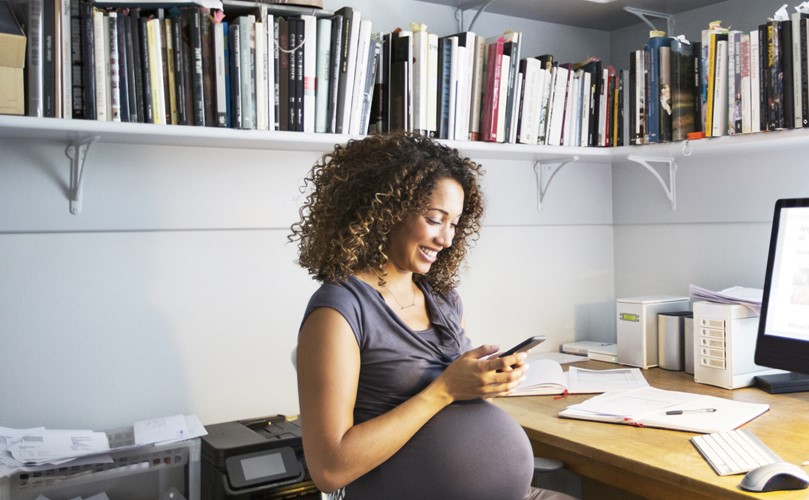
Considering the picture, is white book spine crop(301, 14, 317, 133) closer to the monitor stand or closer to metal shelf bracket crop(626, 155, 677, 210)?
metal shelf bracket crop(626, 155, 677, 210)

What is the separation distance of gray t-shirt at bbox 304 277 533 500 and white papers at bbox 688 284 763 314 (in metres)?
0.95

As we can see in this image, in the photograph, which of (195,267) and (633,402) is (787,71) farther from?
(195,267)

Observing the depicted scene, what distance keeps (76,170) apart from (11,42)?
1.31 feet

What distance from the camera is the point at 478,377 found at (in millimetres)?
1441

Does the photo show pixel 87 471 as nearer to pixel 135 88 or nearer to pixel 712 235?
pixel 135 88

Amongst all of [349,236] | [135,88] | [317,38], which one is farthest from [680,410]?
[135,88]

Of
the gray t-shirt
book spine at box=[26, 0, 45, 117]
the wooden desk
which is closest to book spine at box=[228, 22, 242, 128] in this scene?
book spine at box=[26, 0, 45, 117]

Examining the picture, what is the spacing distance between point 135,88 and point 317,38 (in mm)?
472

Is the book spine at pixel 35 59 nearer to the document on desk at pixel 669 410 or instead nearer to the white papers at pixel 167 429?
the white papers at pixel 167 429

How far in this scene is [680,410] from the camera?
1890 millimetres

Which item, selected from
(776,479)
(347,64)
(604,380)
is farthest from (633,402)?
(347,64)

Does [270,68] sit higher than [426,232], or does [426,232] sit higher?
[270,68]

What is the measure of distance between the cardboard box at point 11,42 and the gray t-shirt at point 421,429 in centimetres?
82

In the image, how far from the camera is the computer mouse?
1396 mm
